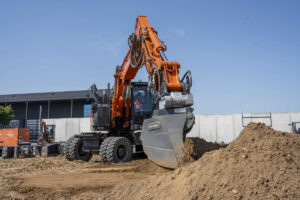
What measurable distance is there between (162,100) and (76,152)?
6.91m

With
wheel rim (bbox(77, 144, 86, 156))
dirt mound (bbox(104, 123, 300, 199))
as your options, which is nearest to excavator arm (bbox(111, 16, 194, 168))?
dirt mound (bbox(104, 123, 300, 199))

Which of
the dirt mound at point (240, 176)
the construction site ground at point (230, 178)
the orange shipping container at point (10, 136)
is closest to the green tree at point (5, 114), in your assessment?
the orange shipping container at point (10, 136)

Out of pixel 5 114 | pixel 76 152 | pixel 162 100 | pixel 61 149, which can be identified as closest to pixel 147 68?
pixel 162 100

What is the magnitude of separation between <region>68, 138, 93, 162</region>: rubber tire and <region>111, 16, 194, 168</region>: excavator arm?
15.7ft

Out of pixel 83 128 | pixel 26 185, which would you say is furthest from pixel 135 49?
pixel 83 128

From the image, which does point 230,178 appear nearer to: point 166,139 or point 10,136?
point 166,139

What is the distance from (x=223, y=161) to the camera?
378 cm

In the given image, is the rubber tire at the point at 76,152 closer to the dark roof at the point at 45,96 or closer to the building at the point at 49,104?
the dark roof at the point at 45,96

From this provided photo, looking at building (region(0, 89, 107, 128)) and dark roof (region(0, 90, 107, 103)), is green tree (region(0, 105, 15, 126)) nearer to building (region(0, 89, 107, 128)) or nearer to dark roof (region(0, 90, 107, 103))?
building (region(0, 89, 107, 128))

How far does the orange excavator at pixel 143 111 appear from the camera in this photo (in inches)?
211

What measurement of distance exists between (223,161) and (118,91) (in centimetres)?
723

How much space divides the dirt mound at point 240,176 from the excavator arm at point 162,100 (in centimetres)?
97

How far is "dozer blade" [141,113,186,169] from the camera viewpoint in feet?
16.7

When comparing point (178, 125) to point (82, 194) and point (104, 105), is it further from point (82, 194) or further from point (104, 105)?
point (104, 105)
